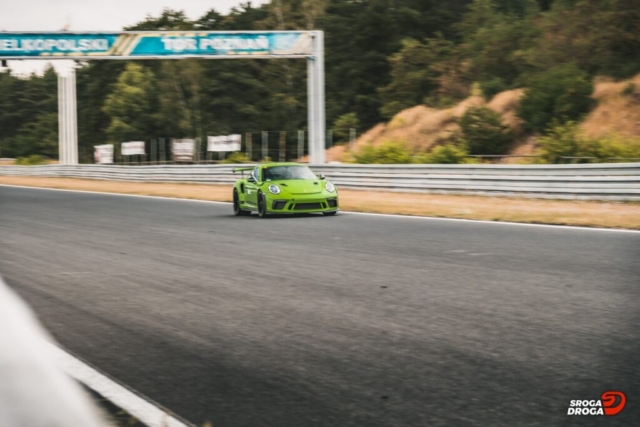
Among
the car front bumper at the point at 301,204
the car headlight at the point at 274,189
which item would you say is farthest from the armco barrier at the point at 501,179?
the car headlight at the point at 274,189

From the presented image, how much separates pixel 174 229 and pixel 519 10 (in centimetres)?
6257

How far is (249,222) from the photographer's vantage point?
17.4 meters

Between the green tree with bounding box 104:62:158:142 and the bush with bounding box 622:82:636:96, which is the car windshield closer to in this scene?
the bush with bounding box 622:82:636:96

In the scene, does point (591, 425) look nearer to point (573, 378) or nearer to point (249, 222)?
point (573, 378)

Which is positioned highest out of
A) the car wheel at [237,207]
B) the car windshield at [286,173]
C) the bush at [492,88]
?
the bush at [492,88]

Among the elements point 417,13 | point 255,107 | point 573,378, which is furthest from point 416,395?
point 255,107

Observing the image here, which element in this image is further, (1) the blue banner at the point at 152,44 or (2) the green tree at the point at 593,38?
(2) the green tree at the point at 593,38

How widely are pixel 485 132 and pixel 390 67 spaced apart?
26276mm

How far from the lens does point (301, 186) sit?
735 inches

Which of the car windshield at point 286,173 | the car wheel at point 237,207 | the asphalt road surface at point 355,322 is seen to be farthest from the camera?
the car wheel at point 237,207

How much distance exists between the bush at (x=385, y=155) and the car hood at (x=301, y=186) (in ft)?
55.2

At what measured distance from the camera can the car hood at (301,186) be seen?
1852 centimetres

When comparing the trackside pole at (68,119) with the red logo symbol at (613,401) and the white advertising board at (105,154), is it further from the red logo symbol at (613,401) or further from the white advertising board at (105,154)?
the red logo symbol at (613,401)

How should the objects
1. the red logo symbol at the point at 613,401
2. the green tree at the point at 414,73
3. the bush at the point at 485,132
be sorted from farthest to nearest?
1. the green tree at the point at 414,73
2. the bush at the point at 485,132
3. the red logo symbol at the point at 613,401
